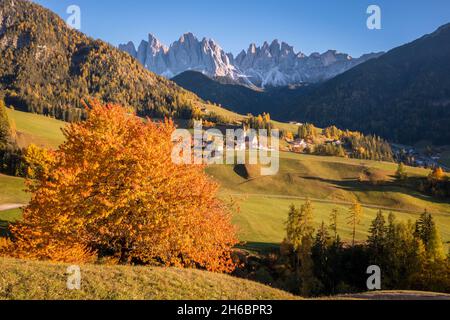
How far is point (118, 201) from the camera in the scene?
29078 mm

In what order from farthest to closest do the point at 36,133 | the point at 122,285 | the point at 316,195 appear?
the point at 36,133 → the point at 316,195 → the point at 122,285

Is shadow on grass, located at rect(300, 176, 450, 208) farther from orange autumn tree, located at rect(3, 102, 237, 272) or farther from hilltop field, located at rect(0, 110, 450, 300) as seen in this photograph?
orange autumn tree, located at rect(3, 102, 237, 272)

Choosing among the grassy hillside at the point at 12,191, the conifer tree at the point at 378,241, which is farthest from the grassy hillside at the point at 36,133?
the conifer tree at the point at 378,241

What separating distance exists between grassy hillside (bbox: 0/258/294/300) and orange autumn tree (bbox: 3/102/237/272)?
7.56 metres

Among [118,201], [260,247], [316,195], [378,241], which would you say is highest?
[118,201]

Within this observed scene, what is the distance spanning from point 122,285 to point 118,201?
35.4 feet

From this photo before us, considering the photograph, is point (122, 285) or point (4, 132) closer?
point (122, 285)

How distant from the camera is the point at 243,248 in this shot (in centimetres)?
7750

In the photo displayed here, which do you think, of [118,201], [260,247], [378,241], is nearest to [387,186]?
[378,241]

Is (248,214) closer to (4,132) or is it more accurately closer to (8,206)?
(8,206)

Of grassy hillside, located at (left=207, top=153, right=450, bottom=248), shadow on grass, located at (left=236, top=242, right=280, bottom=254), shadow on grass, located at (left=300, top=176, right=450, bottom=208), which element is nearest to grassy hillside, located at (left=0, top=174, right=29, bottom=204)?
shadow on grass, located at (left=236, top=242, right=280, bottom=254)

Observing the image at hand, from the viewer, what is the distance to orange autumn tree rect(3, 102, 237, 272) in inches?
1183

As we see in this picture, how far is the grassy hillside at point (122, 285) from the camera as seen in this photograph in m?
17.3
